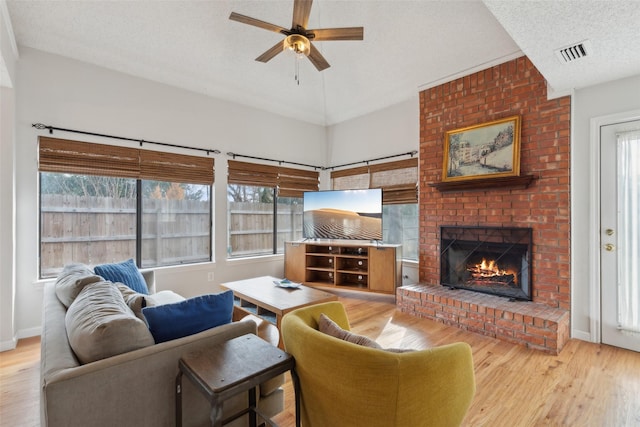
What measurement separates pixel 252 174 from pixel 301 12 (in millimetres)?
2797

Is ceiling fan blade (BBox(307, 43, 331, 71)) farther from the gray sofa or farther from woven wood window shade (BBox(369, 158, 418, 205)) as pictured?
the gray sofa

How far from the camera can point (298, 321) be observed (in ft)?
4.45

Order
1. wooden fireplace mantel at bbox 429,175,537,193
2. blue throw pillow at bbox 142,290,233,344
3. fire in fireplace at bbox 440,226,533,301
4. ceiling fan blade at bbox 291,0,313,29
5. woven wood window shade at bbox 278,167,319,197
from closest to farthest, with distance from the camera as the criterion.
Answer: blue throw pillow at bbox 142,290,233,344 < ceiling fan blade at bbox 291,0,313,29 < wooden fireplace mantel at bbox 429,175,537,193 < fire in fireplace at bbox 440,226,533,301 < woven wood window shade at bbox 278,167,319,197

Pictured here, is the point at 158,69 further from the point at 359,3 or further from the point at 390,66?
the point at 390,66

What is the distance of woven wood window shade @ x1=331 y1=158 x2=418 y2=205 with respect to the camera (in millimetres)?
4309

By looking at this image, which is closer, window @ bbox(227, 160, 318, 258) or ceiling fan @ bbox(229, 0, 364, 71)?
ceiling fan @ bbox(229, 0, 364, 71)

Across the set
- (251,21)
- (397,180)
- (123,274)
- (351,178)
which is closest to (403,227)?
(397,180)

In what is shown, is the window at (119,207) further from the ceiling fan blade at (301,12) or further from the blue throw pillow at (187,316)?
→ the blue throw pillow at (187,316)

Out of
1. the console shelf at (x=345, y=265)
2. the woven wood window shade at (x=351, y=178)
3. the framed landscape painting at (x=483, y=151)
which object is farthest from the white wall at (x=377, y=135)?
the console shelf at (x=345, y=265)

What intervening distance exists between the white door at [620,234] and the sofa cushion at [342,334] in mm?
2708

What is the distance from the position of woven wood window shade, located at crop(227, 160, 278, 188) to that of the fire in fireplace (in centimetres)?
267

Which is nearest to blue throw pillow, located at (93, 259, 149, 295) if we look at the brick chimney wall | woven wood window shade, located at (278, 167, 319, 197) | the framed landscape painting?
woven wood window shade, located at (278, 167, 319, 197)

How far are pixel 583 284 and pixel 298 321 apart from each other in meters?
2.99

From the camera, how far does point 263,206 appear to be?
4.90m
